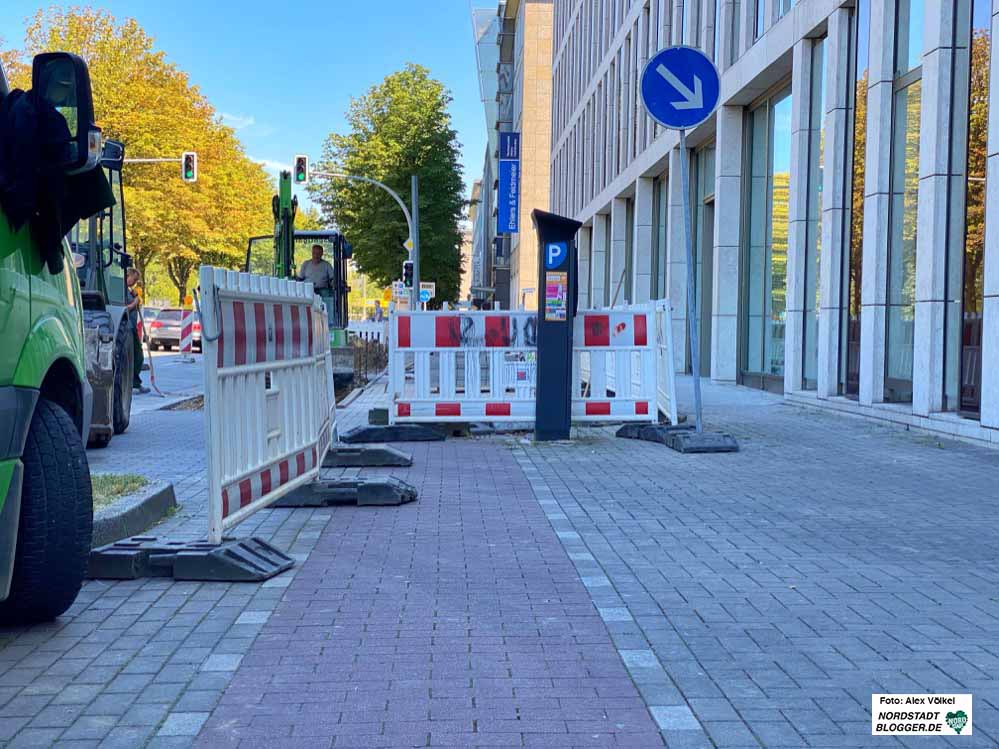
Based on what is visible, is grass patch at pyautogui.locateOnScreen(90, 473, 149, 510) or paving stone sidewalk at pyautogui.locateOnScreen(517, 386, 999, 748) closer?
paving stone sidewalk at pyautogui.locateOnScreen(517, 386, 999, 748)

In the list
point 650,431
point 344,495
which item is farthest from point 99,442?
point 650,431

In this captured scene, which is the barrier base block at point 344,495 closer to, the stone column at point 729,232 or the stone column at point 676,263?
the stone column at point 729,232

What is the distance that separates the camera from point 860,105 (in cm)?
1555

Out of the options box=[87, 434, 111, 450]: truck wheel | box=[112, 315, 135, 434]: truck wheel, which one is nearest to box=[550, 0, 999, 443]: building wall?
box=[87, 434, 111, 450]: truck wheel

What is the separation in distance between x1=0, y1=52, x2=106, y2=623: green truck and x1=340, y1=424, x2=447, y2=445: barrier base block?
7232mm

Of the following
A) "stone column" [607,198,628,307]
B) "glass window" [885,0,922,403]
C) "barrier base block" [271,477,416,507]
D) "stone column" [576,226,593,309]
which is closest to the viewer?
"barrier base block" [271,477,416,507]

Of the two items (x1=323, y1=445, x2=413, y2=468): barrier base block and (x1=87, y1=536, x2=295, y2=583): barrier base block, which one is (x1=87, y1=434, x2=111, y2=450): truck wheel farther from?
(x1=87, y1=536, x2=295, y2=583): barrier base block

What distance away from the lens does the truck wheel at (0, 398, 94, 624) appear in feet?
14.9

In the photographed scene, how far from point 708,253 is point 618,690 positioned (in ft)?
76.5

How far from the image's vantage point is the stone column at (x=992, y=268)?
11.2 meters

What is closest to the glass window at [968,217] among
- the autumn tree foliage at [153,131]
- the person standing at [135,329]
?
the person standing at [135,329]

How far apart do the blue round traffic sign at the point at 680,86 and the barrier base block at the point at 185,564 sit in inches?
276

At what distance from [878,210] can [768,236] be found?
7006 mm

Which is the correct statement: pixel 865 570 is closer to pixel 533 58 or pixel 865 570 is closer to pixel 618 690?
pixel 618 690
